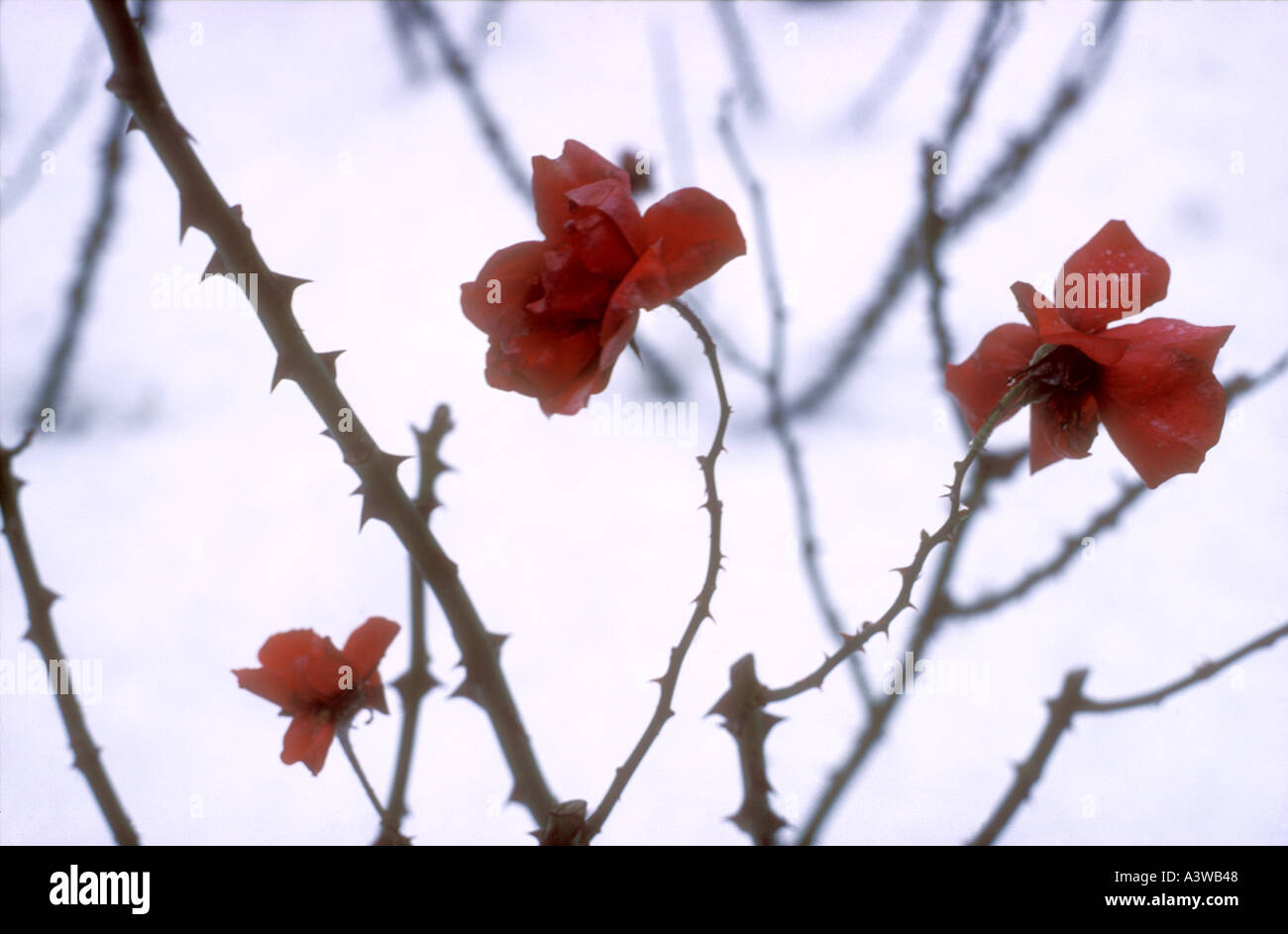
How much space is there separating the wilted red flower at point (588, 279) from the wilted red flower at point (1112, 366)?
0.08 meters

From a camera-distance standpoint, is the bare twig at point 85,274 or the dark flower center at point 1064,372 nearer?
the dark flower center at point 1064,372

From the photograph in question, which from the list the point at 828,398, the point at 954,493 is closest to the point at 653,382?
the point at 828,398

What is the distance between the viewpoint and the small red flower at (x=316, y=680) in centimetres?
27

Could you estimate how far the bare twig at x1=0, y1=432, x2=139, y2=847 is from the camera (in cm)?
25

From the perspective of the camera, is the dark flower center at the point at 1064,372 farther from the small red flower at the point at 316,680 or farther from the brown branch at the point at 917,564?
the small red flower at the point at 316,680

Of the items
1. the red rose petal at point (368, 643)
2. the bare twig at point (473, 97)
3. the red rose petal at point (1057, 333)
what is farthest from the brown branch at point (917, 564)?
the bare twig at point (473, 97)

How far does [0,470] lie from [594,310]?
6.7 inches

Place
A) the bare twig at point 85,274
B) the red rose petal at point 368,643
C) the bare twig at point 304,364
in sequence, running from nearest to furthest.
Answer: the bare twig at point 304,364 → the red rose petal at point 368,643 → the bare twig at point 85,274


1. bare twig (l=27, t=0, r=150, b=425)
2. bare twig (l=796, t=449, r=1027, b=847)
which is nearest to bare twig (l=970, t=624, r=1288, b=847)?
bare twig (l=796, t=449, r=1027, b=847)

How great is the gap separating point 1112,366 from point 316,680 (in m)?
0.23

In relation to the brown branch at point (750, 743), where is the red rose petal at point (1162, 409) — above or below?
above

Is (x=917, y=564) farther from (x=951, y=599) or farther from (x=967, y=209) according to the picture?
(x=967, y=209)

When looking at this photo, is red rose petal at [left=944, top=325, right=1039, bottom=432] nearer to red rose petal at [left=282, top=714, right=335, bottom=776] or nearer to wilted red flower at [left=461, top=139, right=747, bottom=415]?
wilted red flower at [left=461, top=139, right=747, bottom=415]

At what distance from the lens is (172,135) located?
18 cm
